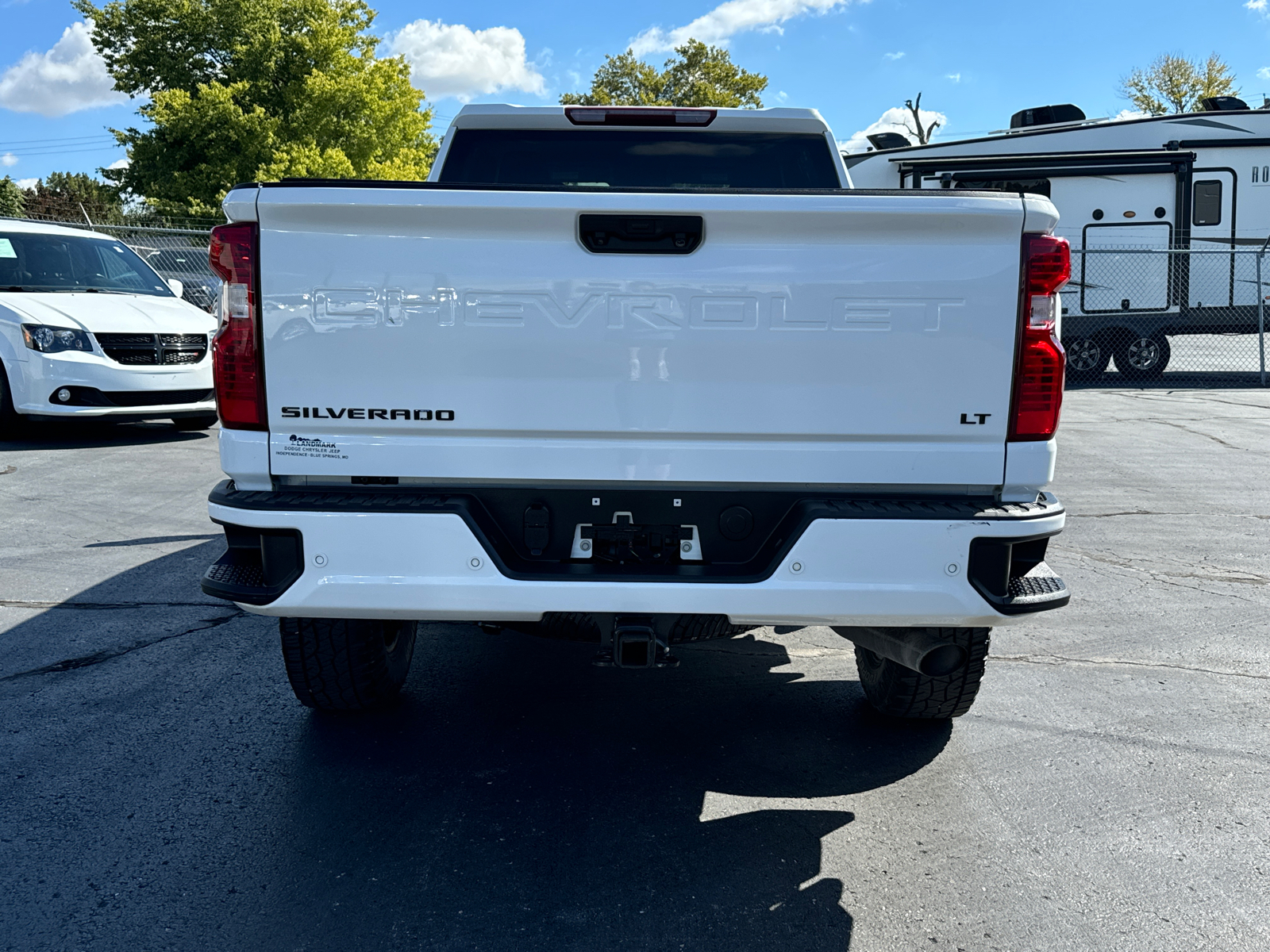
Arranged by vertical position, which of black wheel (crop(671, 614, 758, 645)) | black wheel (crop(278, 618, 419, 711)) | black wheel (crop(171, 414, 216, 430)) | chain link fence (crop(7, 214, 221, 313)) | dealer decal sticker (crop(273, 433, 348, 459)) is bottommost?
black wheel (crop(278, 618, 419, 711))

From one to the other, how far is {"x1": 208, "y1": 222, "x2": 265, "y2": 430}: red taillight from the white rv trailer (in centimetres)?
1520

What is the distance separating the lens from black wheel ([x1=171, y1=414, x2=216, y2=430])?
37.6ft

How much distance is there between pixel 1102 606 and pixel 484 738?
3.38 meters

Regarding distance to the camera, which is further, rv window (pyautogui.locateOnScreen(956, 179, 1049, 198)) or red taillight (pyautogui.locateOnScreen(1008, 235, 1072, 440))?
rv window (pyautogui.locateOnScreen(956, 179, 1049, 198))

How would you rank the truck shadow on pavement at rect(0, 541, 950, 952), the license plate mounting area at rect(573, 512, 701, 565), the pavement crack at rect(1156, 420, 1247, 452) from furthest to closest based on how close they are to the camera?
the pavement crack at rect(1156, 420, 1247, 452)
the license plate mounting area at rect(573, 512, 701, 565)
the truck shadow on pavement at rect(0, 541, 950, 952)

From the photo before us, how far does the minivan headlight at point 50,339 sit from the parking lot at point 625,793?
15.2 feet

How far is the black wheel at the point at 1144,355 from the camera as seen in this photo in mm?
17219

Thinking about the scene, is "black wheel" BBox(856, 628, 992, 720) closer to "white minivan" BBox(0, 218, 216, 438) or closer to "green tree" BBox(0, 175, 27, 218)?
"white minivan" BBox(0, 218, 216, 438)

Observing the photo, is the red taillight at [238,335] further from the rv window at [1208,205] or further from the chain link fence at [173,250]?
the rv window at [1208,205]

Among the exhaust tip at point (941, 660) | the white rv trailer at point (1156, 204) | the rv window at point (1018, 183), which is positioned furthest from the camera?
the rv window at point (1018, 183)

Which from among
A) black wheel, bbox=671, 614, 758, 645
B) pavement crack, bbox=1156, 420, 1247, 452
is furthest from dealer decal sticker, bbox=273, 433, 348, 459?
pavement crack, bbox=1156, 420, 1247, 452

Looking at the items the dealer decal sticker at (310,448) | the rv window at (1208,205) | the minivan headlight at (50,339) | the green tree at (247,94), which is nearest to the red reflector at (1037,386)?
the dealer decal sticker at (310,448)

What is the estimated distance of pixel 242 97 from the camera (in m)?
36.9

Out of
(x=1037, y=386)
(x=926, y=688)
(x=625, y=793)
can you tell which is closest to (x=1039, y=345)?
(x=1037, y=386)
